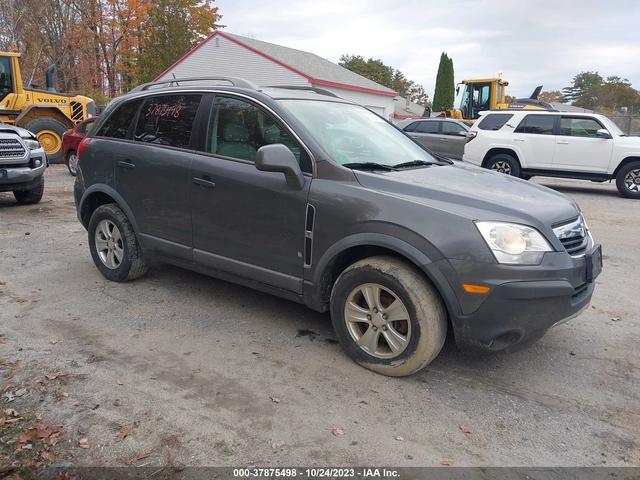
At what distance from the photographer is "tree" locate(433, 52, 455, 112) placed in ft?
152

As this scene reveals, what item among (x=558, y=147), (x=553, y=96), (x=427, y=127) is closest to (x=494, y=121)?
(x=558, y=147)

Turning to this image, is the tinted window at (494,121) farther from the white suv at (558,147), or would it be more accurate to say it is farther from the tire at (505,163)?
the tire at (505,163)

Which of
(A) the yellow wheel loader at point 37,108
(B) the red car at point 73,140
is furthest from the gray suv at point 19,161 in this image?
(A) the yellow wheel loader at point 37,108

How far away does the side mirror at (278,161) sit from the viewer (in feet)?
11.3

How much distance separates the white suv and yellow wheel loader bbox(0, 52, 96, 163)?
11655 millimetres

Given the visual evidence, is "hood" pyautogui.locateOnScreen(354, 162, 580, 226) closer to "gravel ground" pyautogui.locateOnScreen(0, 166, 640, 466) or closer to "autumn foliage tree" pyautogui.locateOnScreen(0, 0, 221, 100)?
"gravel ground" pyautogui.locateOnScreen(0, 166, 640, 466)

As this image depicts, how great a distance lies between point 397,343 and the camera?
10.9 feet

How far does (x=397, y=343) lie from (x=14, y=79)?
15.5m

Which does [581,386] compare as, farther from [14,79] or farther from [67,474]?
[14,79]

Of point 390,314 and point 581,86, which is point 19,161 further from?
point 581,86

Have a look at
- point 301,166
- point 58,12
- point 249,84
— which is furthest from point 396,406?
point 58,12

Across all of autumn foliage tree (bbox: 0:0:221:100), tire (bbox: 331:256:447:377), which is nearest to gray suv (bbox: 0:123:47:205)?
tire (bbox: 331:256:447:377)

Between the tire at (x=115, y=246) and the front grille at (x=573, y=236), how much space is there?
3.57m

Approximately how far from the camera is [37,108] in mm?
14984
